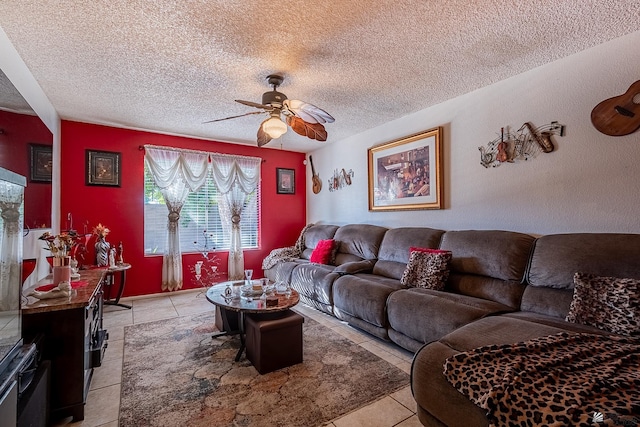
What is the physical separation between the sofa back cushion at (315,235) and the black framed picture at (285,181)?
Answer: 0.98 m

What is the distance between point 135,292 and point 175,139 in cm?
240

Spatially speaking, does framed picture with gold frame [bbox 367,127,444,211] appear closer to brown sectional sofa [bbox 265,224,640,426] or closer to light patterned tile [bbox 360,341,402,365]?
brown sectional sofa [bbox 265,224,640,426]

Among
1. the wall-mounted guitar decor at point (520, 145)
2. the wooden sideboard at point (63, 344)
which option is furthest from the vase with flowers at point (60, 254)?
the wall-mounted guitar decor at point (520, 145)

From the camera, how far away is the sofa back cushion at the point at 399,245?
10.8 feet

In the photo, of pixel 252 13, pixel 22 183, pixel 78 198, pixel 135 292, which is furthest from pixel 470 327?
pixel 78 198

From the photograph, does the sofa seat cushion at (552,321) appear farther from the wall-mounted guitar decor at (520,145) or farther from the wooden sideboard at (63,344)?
the wooden sideboard at (63,344)

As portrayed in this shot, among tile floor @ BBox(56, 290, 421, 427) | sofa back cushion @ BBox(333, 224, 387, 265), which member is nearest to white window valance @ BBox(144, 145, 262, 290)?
tile floor @ BBox(56, 290, 421, 427)

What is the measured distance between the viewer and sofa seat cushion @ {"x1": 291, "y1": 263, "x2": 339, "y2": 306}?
11.3ft

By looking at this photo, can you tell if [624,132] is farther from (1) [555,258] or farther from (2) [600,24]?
(1) [555,258]

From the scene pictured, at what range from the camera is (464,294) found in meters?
2.74

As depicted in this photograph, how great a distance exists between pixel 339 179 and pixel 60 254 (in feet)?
12.6

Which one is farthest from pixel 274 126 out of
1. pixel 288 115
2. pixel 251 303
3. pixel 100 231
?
pixel 100 231

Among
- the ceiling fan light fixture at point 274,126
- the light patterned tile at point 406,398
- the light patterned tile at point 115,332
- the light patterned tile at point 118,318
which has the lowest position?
the light patterned tile at point 406,398

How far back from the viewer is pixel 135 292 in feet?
14.3
